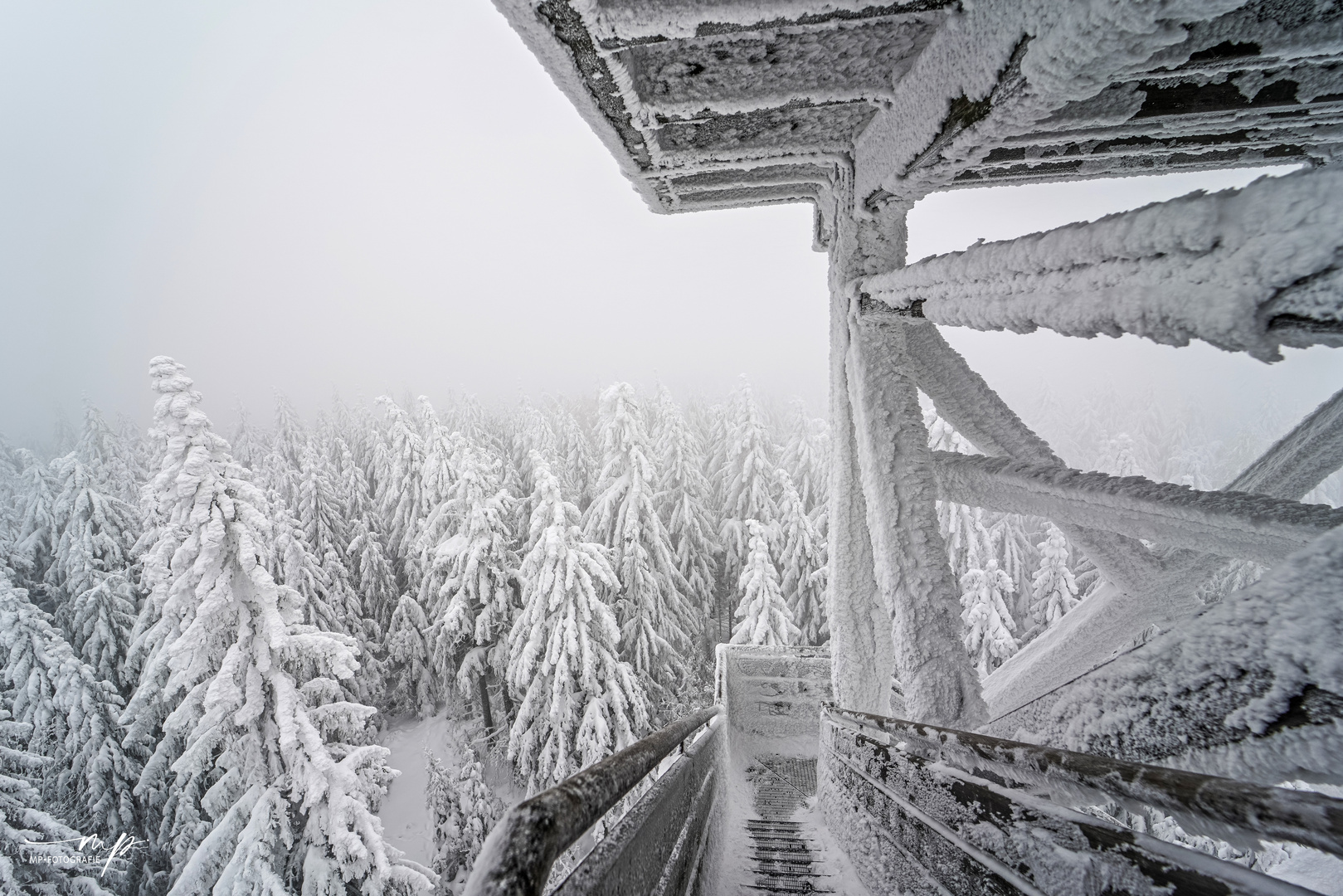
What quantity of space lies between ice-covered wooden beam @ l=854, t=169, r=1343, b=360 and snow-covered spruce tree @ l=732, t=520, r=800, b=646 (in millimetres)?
13970

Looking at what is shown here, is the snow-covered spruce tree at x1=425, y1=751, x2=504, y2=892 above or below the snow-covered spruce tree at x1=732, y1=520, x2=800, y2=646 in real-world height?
below

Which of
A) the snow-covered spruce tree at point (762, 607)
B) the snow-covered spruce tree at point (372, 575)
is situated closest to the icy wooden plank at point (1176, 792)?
the snow-covered spruce tree at point (762, 607)

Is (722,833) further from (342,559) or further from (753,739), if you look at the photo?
(342,559)

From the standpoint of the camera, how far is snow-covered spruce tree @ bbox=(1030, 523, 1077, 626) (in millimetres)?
15320

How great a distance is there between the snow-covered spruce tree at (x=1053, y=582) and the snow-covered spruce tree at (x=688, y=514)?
10.8 metres

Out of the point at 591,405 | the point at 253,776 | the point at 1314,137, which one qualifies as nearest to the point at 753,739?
the point at 253,776

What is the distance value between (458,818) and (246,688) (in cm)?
838

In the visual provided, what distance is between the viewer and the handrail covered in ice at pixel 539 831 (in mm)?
996

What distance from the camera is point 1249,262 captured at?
0.72 m

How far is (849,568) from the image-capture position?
2.81m

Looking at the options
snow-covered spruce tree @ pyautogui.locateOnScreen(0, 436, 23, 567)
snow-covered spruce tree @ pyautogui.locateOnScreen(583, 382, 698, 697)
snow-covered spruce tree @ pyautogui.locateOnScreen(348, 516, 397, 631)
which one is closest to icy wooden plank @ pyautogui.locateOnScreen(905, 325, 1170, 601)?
snow-covered spruce tree @ pyautogui.locateOnScreen(583, 382, 698, 697)

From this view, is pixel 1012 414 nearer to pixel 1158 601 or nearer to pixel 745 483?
pixel 1158 601

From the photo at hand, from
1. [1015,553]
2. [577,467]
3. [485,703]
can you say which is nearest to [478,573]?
[485,703]

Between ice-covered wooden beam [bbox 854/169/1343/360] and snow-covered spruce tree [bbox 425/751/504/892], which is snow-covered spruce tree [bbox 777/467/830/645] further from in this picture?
ice-covered wooden beam [bbox 854/169/1343/360]
